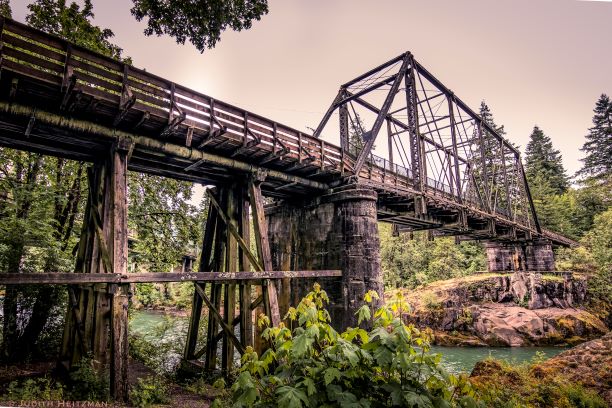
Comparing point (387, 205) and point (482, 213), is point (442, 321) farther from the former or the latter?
point (387, 205)

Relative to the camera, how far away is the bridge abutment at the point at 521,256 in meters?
28.7

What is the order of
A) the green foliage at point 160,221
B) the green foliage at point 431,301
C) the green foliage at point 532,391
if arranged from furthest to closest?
the green foliage at point 431,301, the green foliage at point 160,221, the green foliage at point 532,391

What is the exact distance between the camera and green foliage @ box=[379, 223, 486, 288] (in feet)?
109

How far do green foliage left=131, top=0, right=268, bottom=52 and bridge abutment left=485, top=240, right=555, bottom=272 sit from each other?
32.1 m

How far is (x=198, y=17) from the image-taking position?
5.18 meters

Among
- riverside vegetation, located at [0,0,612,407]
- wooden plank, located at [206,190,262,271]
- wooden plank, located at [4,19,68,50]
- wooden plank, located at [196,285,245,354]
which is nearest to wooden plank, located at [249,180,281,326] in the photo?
wooden plank, located at [206,190,262,271]

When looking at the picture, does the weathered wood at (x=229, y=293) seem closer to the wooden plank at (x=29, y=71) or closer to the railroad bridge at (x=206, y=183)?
the railroad bridge at (x=206, y=183)

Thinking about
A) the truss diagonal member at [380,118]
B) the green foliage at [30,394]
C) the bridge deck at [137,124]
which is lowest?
the green foliage at [30,394]

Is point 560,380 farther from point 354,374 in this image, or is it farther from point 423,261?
point 423,261

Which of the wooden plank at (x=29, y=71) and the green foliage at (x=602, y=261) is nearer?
the wooden plank at (x=29, y=71)

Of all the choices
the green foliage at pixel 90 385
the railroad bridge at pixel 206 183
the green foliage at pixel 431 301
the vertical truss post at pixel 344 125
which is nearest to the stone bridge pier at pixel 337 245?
the railroad bridge at pixel 206 183

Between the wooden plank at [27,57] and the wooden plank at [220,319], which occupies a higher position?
the wooden plank at [27,57]

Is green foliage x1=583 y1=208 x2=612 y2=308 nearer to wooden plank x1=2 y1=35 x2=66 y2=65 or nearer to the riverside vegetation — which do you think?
the riverside vegetation

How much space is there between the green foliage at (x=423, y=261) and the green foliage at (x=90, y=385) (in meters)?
30.9
